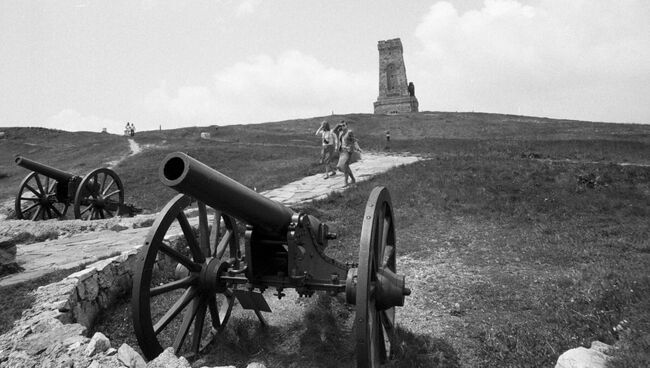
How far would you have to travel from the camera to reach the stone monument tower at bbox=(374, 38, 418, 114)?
63.0 meters

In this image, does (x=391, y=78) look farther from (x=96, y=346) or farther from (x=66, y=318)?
(x=96, y=346)

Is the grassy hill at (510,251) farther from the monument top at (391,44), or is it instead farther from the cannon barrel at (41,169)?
the monument top at (391,44)

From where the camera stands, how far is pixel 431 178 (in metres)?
13.1

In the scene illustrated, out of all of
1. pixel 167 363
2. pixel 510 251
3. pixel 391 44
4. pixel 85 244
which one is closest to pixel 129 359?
pixel 167 363

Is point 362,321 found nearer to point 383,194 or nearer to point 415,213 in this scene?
point 383,194

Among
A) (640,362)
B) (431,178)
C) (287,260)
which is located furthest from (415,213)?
(640,362)

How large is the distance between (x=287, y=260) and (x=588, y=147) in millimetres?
20712

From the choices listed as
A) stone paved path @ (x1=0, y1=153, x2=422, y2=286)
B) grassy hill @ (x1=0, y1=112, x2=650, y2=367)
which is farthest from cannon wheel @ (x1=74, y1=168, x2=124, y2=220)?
grassy hill @ (x1=0, y1=112, x2=650, y2=367)

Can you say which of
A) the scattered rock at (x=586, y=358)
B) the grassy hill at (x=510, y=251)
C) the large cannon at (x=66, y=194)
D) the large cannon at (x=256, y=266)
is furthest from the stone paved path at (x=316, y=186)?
the scattered rock at (x=586, y=358)

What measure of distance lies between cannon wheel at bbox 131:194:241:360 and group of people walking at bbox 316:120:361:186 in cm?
794

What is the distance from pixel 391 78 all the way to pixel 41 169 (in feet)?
187

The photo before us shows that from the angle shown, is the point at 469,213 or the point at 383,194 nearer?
the point at 383,194

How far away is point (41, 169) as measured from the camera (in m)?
12.2

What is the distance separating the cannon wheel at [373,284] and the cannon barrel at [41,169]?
35.6ft
